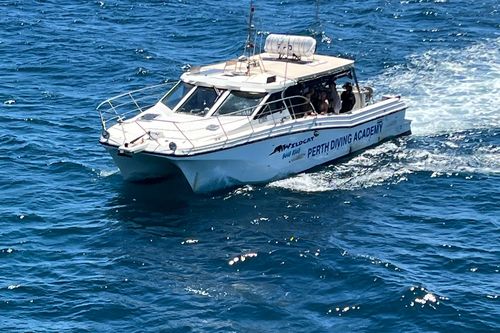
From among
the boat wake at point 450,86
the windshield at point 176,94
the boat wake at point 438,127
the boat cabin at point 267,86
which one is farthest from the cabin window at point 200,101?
the boat wake at point 450,86

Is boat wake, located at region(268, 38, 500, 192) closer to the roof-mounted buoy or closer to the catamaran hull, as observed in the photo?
the catamaran hull

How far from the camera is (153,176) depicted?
3209cm

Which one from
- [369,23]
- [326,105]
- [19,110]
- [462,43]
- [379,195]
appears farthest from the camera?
[369,23]

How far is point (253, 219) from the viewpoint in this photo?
29.7 metres

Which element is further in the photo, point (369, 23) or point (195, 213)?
point (369, 23)

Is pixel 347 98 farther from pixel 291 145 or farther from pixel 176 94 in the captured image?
pixel 176 94

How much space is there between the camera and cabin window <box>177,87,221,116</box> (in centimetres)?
3259

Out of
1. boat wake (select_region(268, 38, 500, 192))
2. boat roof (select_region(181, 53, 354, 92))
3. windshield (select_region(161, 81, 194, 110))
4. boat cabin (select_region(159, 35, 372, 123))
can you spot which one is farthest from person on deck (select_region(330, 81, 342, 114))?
windshield (select_region(161, 81, 194, 110))

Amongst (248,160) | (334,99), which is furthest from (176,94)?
(334,99)

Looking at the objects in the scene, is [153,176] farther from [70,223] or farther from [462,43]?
[462,43]

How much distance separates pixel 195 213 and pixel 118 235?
2564 mm

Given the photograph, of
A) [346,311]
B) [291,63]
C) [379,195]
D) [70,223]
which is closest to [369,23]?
[291,63]

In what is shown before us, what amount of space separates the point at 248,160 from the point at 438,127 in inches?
350

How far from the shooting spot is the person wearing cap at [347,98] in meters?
35.8
